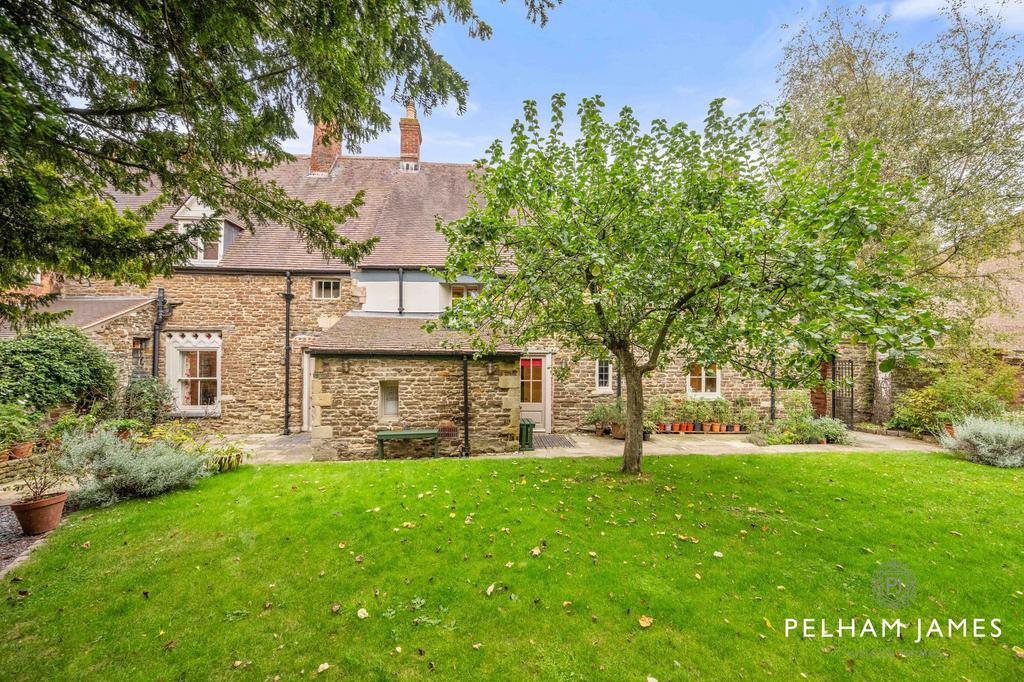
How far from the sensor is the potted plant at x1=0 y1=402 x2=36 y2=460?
7.09 metres

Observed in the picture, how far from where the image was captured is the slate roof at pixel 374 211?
1216 cm

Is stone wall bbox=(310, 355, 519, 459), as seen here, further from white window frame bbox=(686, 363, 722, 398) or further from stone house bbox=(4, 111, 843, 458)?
white window frame bbox=(686, 363, 722, 398)

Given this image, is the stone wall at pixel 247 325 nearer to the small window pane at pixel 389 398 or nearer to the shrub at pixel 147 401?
the shrub at pixel 147 401

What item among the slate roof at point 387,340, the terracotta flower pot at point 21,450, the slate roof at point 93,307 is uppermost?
the slate roof at point 93,307

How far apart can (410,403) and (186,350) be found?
7959 mm

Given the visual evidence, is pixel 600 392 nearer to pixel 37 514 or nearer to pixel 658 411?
pixel 658 411

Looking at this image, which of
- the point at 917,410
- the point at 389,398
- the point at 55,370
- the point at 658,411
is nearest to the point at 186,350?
the point at 55,370

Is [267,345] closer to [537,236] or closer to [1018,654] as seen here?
[537,236]

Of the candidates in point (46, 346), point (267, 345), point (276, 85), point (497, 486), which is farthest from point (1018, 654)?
point (46, 346)

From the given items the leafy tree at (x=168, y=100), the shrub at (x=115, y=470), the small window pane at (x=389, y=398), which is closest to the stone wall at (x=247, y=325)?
the small window pane at (x=389, y=398)

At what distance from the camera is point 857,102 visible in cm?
1222

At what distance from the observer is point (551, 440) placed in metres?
10.9

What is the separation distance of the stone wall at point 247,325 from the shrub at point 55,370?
234 cm

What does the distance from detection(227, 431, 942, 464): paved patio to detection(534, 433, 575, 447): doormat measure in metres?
0.21
